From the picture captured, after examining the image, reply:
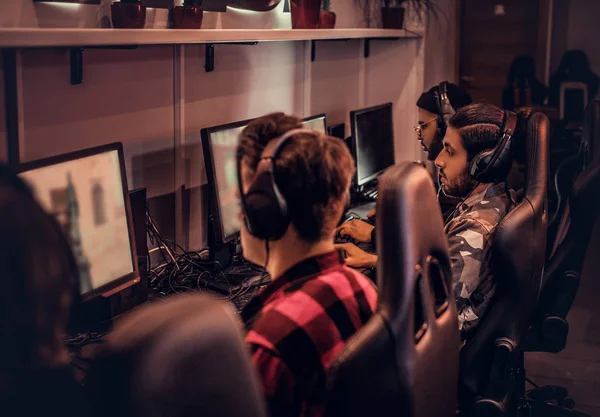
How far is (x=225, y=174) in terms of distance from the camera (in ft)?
8.78

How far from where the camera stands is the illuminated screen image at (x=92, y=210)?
1.94m

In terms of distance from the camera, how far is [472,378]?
2.17 metres

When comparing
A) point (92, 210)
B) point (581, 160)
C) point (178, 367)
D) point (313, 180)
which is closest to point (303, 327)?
point (313, 180)

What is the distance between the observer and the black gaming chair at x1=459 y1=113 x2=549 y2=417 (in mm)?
2135

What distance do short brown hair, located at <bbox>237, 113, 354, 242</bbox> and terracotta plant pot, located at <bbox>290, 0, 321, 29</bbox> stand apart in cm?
173

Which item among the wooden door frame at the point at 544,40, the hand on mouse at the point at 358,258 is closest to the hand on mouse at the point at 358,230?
the hand on mouse at the point at 358,258

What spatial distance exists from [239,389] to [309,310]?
485 mm

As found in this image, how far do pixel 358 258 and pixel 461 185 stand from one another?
42 cm

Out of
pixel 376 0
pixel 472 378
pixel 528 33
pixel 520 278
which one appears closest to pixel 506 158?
pixel 520 278

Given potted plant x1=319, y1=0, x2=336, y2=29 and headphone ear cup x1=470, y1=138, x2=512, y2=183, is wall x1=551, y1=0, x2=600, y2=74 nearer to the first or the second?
potted plant x1=319, y1=0, x2=336, y2=29

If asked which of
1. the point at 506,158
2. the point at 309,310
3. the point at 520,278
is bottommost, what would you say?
the point at 520,278

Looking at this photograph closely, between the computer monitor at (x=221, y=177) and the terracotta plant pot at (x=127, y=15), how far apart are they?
44cm

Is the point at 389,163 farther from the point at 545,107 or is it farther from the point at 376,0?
the point at 545,107

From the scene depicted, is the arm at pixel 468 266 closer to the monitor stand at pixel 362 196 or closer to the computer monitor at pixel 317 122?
the computer monitor at pixel 317 122
